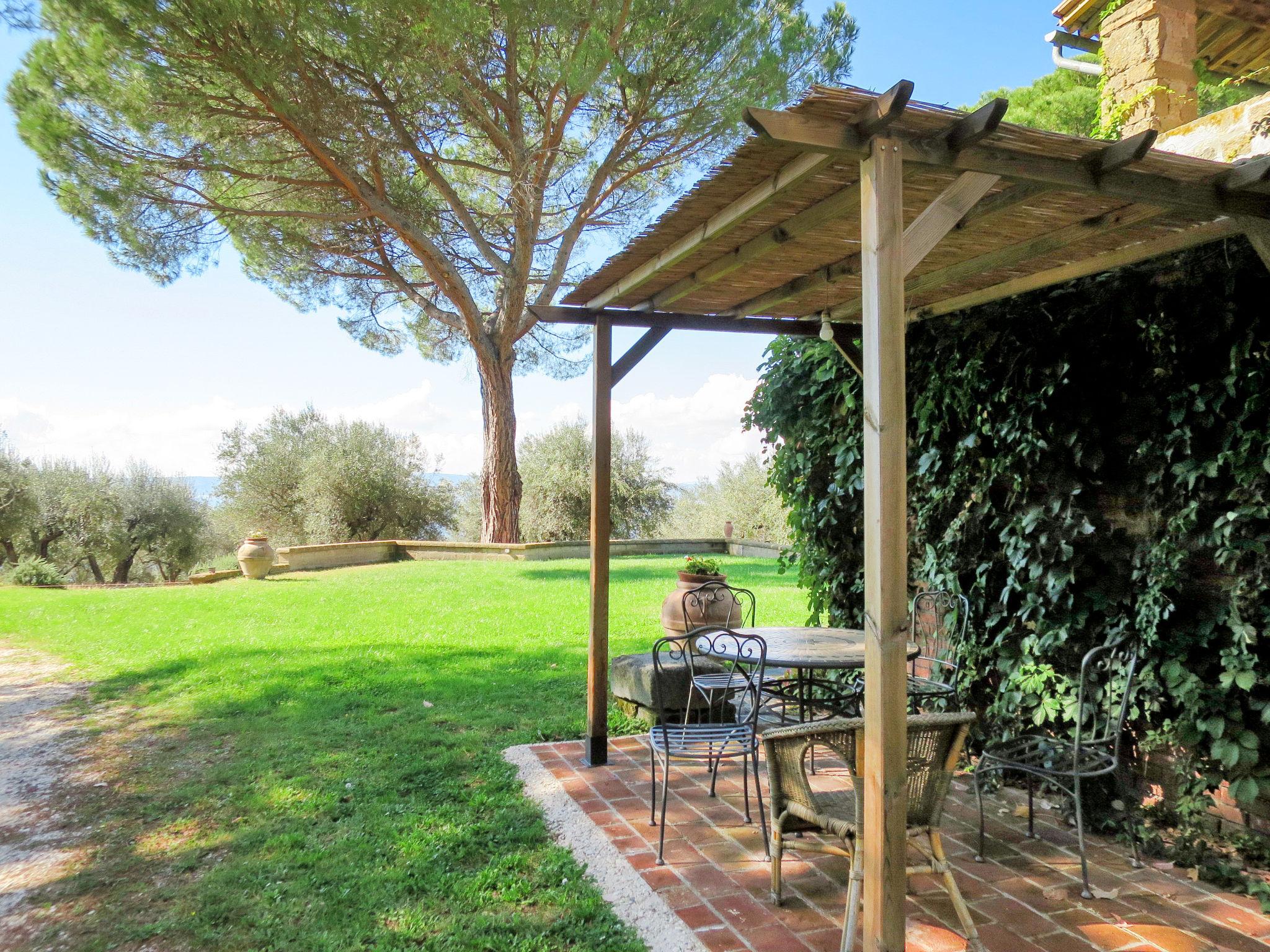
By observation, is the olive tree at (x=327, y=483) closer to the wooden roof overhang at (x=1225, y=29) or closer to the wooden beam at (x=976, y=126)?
the wooden roof overhang at (x=1225, y=29)

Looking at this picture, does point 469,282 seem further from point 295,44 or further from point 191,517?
point 191,517

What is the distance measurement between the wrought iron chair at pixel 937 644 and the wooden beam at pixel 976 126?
8.06 feet

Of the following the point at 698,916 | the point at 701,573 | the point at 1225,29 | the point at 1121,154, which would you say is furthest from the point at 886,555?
the point at 1225,29

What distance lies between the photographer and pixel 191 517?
16141mm

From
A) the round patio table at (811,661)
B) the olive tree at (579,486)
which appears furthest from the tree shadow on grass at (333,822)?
the olive tree at (579,486)

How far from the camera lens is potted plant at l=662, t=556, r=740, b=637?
6.36 metres

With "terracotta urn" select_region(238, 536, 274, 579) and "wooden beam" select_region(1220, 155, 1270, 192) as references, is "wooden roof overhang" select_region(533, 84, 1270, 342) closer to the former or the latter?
"wooden beam" select_region(1220, 155, 1270, 192)

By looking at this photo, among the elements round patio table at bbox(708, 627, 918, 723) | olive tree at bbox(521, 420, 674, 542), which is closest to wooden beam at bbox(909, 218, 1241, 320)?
round patio table at bbox(708, 627, 918, 723)

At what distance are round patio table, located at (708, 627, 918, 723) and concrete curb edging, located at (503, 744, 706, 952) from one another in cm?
89

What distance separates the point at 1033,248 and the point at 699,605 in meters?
3.97

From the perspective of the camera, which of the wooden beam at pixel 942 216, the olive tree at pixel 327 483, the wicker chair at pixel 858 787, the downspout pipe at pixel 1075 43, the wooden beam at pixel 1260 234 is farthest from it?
the olive tree at pixel 327 483

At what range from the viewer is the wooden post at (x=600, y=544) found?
4117 mm

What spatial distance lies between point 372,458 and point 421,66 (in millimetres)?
8787

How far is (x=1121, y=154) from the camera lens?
221 cm
